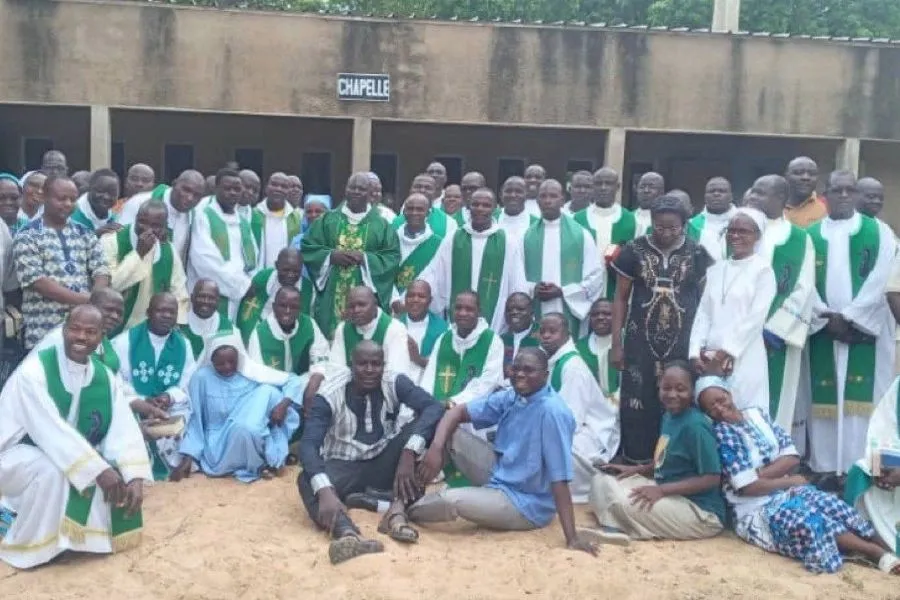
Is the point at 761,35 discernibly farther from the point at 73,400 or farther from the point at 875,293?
the point at 73,400

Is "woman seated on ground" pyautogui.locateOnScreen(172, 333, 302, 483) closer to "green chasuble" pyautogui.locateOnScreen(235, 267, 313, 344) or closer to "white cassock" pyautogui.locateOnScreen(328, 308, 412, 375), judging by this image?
"white cassock" pyautogui.locateOnScreen(328, 308, 412, 375)

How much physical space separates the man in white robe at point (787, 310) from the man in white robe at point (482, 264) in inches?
78.8

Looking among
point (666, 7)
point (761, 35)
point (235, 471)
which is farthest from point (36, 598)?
point (666, 7)

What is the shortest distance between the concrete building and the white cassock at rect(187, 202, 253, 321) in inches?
290

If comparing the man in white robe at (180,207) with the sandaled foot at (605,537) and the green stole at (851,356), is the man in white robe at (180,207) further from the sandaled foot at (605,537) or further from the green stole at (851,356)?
the green stole at (851,356)

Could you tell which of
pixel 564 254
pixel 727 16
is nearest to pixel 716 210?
pixel 564 254

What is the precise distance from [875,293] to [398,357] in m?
3.27

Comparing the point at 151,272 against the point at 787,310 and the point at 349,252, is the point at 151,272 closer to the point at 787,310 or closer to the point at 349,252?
the point at 349,252

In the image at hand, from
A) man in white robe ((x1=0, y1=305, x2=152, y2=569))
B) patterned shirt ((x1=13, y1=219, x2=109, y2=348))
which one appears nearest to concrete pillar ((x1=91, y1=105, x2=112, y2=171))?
patterned shirt ((x1=13, y1=219, x2=109, y2=348))

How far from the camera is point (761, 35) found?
16.8m

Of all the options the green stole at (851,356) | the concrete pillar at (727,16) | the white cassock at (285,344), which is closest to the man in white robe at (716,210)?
the green stole at (851,356)

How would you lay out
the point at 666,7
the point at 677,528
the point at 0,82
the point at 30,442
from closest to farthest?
the point at 30,442, the point at 677,528, the point at 0,82, the point at 666,7

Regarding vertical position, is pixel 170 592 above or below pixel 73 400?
below

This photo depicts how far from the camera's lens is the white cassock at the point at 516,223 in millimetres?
8812
